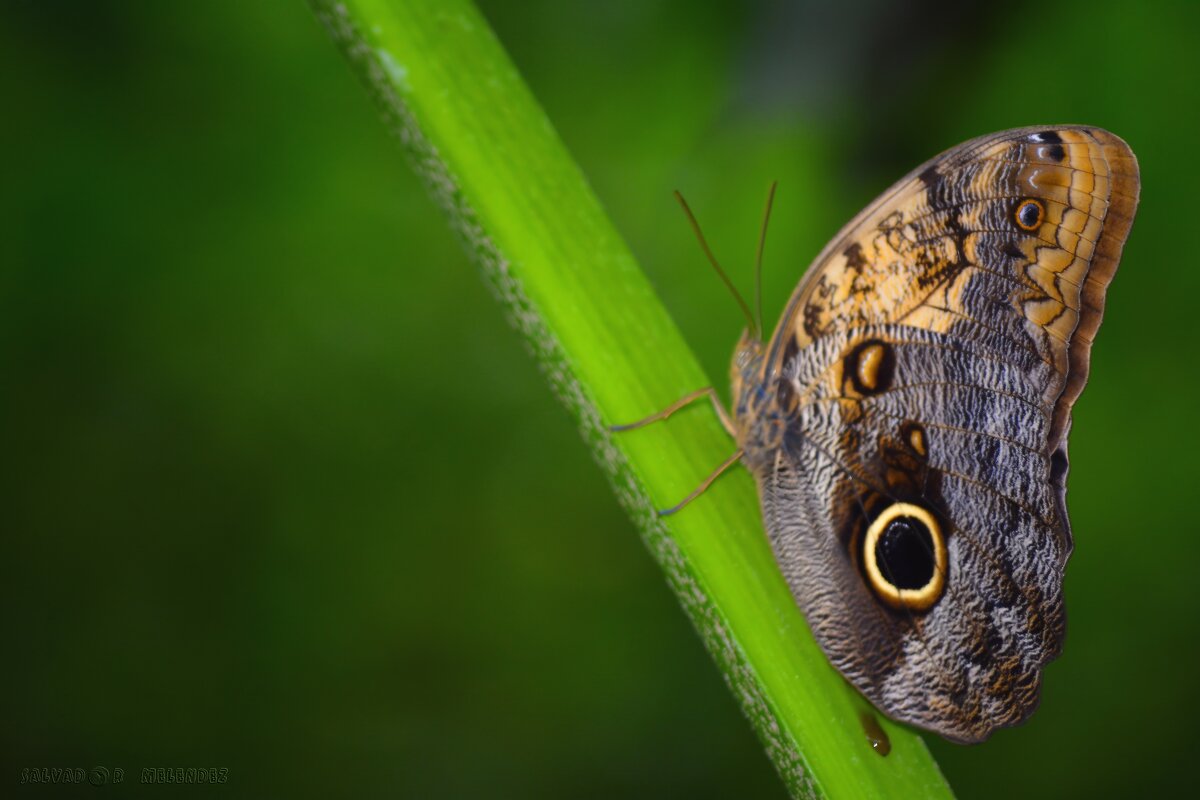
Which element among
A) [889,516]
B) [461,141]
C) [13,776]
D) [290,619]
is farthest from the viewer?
[290,619]

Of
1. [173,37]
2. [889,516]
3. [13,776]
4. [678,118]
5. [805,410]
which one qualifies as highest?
[173,37]

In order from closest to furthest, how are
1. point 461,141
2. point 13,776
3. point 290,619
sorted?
1. point 461,141
2. point 13,776
3. point 290,619

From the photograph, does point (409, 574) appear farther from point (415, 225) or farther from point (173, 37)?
point (173, 37)

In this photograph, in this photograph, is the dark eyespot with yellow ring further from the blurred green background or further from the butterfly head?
the blurred green background

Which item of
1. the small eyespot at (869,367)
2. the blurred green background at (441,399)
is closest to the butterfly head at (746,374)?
the small eyespot at (869,367)

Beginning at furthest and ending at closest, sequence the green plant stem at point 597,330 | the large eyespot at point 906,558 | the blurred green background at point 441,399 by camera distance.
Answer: the blurred green background at point 441,399, the large eyespot at point 906,558, the green plant stem at point 597,330

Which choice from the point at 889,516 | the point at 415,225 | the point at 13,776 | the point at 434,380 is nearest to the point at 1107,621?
the point at 889,516

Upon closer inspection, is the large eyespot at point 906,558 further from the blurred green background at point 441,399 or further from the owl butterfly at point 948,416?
the blurred green background at point 441,399

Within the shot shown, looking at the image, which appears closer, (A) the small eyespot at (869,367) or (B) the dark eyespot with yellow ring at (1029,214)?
(B) the dark eyespot with yellow ring at (1029,214)
